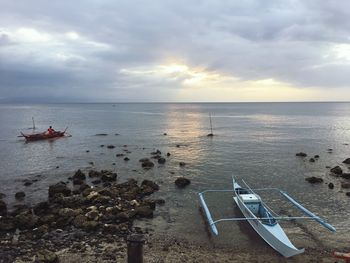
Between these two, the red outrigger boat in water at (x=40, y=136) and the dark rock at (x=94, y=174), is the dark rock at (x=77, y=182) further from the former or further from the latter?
the red outrigger boat in water at (x=40, y=136)

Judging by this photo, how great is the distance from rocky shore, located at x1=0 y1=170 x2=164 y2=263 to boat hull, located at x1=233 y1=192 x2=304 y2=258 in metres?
6.60

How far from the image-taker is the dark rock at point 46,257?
15.6m

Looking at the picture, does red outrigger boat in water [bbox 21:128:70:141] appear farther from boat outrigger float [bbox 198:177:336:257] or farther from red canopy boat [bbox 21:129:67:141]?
boat outrigger float [bbox 198:177:336:257]

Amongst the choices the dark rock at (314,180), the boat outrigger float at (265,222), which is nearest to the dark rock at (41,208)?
the boat outrigger float at (265,222)

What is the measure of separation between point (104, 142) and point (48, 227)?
1694 inches

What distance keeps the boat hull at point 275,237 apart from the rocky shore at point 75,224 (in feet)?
21.7

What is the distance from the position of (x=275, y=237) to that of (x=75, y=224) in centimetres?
1163

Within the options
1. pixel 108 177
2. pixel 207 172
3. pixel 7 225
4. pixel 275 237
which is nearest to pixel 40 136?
pixel 108 177

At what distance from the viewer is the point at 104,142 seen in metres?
62.6

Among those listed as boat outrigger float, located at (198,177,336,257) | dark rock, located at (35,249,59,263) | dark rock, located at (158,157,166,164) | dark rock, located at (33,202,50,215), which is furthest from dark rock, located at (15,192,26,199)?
dark rock, located at (158,157,166,164)

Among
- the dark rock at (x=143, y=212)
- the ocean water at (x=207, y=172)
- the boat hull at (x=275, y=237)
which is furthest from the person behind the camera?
the dark rock at (x=143, y=212)

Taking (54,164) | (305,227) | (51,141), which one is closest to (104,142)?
(51,141)

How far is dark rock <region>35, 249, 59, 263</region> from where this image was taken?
1564 cm

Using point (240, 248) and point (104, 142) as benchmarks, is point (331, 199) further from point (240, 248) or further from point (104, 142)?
point (104, 142)
